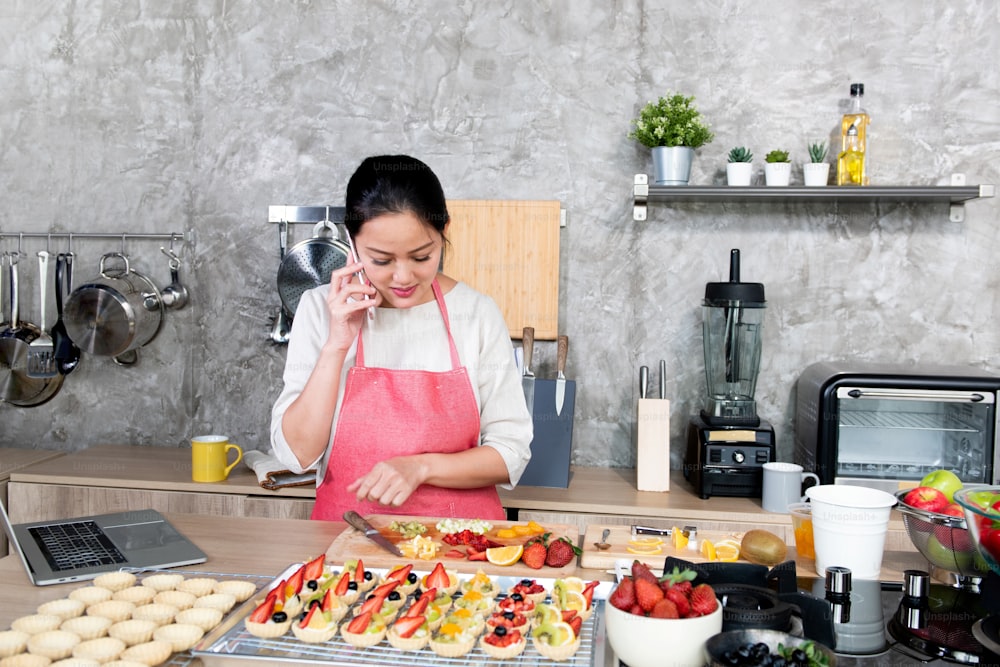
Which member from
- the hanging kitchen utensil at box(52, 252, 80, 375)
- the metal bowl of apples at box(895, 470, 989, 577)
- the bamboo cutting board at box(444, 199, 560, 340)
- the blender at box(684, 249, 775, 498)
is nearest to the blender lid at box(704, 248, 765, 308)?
the blender at box(684, 249, 775, 498)

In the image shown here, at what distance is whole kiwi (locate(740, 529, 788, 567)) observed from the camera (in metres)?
1.54

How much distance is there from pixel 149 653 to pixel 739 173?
2.31 meters

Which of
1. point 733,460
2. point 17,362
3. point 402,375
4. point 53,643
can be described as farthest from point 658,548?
point 17,362

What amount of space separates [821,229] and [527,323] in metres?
1.06

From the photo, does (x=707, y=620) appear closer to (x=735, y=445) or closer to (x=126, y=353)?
(x=735, y=445)

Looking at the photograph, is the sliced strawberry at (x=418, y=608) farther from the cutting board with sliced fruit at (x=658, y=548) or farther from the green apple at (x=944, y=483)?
the green apple at (x=944, y=483)

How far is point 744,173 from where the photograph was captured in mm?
2861

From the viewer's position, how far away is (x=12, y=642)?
118 cm

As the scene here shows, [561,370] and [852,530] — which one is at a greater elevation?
[561,370]

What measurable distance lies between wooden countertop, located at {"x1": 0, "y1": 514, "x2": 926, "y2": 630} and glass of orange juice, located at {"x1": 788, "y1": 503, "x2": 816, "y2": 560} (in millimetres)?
28

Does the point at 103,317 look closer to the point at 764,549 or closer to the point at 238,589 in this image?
the point at 238,589

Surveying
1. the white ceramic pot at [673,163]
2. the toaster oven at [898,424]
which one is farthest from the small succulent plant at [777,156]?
the toaster oven at [898,424]

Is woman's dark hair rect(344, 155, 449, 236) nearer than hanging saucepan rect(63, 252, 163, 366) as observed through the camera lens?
Yes

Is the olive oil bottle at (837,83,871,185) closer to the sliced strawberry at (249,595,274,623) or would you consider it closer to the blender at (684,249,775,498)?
the blender at (684,249,775,498)
